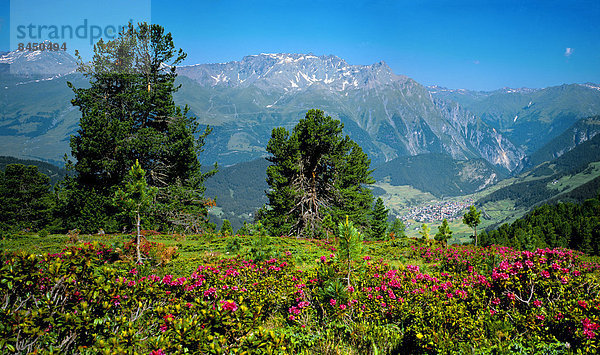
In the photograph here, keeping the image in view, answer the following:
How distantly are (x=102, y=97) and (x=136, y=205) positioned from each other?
2158 cm

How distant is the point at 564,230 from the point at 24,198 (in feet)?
316

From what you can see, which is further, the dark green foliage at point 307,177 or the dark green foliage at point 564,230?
the dark green foliage at point 564,230

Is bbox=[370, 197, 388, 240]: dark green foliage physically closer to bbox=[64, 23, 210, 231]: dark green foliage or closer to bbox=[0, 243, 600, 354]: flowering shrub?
bbox=[64, 23, 210, 231]: dark green foliage

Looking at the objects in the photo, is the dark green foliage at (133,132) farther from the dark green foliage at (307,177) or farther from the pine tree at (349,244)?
the pine tree at (349,244)

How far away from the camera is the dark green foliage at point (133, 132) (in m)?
25.8

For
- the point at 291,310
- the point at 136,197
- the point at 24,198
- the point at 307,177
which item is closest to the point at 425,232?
the point at 307,177

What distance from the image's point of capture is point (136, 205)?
13.4m

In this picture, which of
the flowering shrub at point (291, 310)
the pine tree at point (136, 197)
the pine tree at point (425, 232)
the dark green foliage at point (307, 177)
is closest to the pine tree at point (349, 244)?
the flowering shrub at point (291, 310)

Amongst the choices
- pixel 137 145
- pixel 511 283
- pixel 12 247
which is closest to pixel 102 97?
pixel 137 145

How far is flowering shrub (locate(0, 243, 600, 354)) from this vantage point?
4.22 meters

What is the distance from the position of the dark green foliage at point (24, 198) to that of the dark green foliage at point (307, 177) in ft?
136

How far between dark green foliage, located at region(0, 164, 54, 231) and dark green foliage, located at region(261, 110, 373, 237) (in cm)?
4157

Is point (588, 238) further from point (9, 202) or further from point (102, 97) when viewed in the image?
point (9, 202)

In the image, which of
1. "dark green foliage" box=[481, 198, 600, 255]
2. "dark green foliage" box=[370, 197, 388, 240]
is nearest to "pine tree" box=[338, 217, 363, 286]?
"dark green foliage" box=[481, 198, 600, 255]
